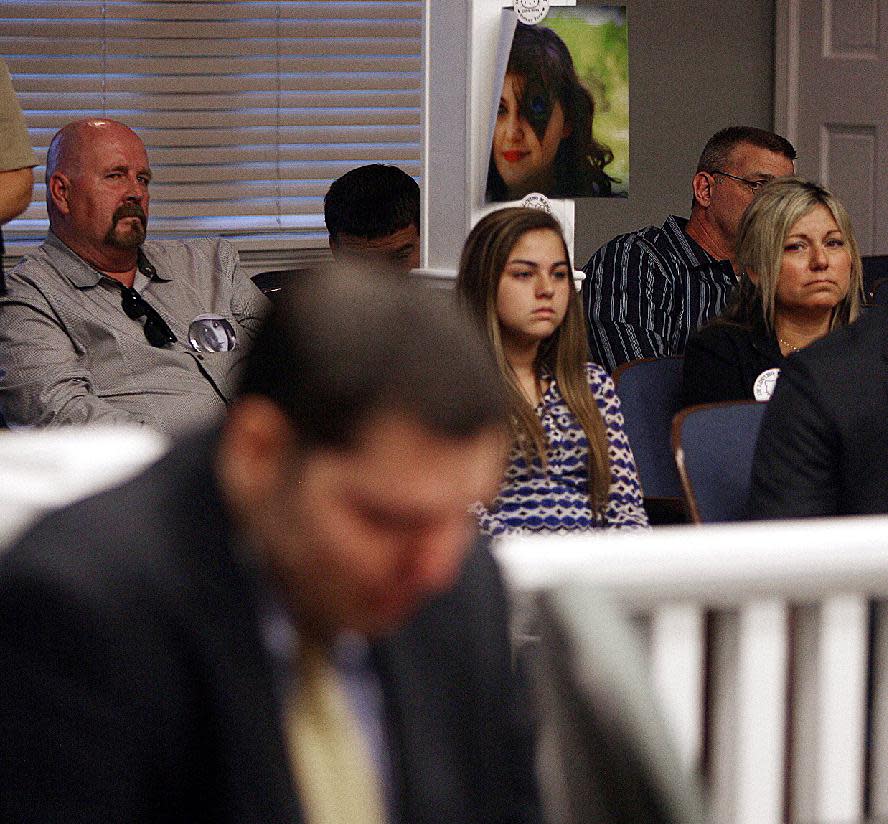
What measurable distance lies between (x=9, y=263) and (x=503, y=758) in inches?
165

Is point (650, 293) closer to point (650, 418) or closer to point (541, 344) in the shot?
point (650, 418)

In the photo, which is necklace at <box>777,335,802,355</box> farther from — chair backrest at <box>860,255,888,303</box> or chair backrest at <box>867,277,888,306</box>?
chair backrest at <box>860,255,888,303</box>

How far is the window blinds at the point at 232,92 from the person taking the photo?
4875 mm

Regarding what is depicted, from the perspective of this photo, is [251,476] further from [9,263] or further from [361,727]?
[9,263]

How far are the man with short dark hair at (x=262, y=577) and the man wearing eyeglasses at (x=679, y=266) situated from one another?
2.71 metres

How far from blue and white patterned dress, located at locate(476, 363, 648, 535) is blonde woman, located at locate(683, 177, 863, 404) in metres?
0.45

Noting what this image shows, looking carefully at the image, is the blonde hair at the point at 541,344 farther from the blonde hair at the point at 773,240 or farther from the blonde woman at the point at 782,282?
the blonde hair at the point at 773,240

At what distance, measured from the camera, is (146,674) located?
35.0 inches

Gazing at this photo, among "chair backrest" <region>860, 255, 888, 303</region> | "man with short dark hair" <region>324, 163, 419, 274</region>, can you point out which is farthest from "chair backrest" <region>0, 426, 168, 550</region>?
"chair backrest" <region>860, 255, 888, 303</region>

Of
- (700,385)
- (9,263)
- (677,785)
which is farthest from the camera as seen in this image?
(9,263)

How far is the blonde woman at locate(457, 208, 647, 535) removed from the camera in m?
2.63

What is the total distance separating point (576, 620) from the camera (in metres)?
0.82

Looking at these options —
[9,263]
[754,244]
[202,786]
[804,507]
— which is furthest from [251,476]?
[9,263]

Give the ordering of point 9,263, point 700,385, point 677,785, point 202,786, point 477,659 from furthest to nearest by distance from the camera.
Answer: point 9,263 < point 700,385 < point 477,659 < point 202,786 < point 677,785
